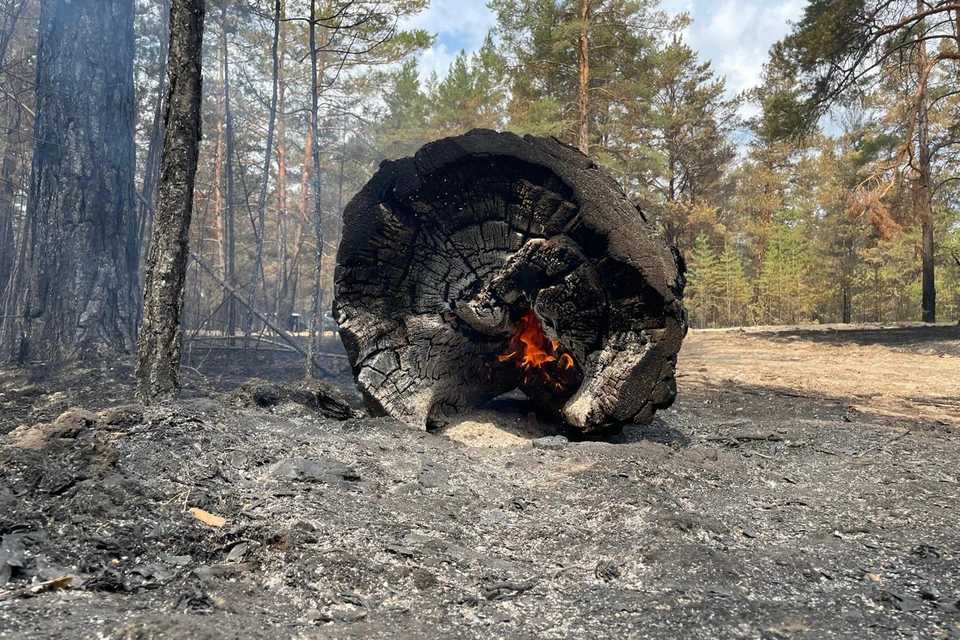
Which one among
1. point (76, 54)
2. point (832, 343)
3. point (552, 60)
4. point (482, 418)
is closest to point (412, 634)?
point (482, 418)

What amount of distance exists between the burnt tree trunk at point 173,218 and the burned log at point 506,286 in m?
1.08

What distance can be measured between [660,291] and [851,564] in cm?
186

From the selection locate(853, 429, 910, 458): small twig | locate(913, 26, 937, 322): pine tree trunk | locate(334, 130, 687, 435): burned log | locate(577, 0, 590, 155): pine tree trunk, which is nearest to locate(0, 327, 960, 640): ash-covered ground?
locate(853, 429, 910, 458): small twig

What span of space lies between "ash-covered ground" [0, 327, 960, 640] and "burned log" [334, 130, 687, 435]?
0.46m

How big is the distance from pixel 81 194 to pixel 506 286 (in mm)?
5130

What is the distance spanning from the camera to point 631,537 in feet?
6.86

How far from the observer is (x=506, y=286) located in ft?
13.0

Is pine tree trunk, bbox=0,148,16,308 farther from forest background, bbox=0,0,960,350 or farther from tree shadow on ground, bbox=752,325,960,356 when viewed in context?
tree shadow on ground, bbox=752,325,960,356

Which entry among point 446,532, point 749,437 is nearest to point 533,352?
point 749,437

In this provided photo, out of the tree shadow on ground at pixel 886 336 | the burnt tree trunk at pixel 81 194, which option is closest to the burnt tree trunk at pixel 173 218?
the burnt tree trunk at pixel 81 194

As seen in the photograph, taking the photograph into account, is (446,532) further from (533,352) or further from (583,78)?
(583,78)

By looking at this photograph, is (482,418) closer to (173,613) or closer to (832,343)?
(173,613)

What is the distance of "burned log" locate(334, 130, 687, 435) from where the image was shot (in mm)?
3545

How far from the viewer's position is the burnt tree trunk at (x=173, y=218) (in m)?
3.57
